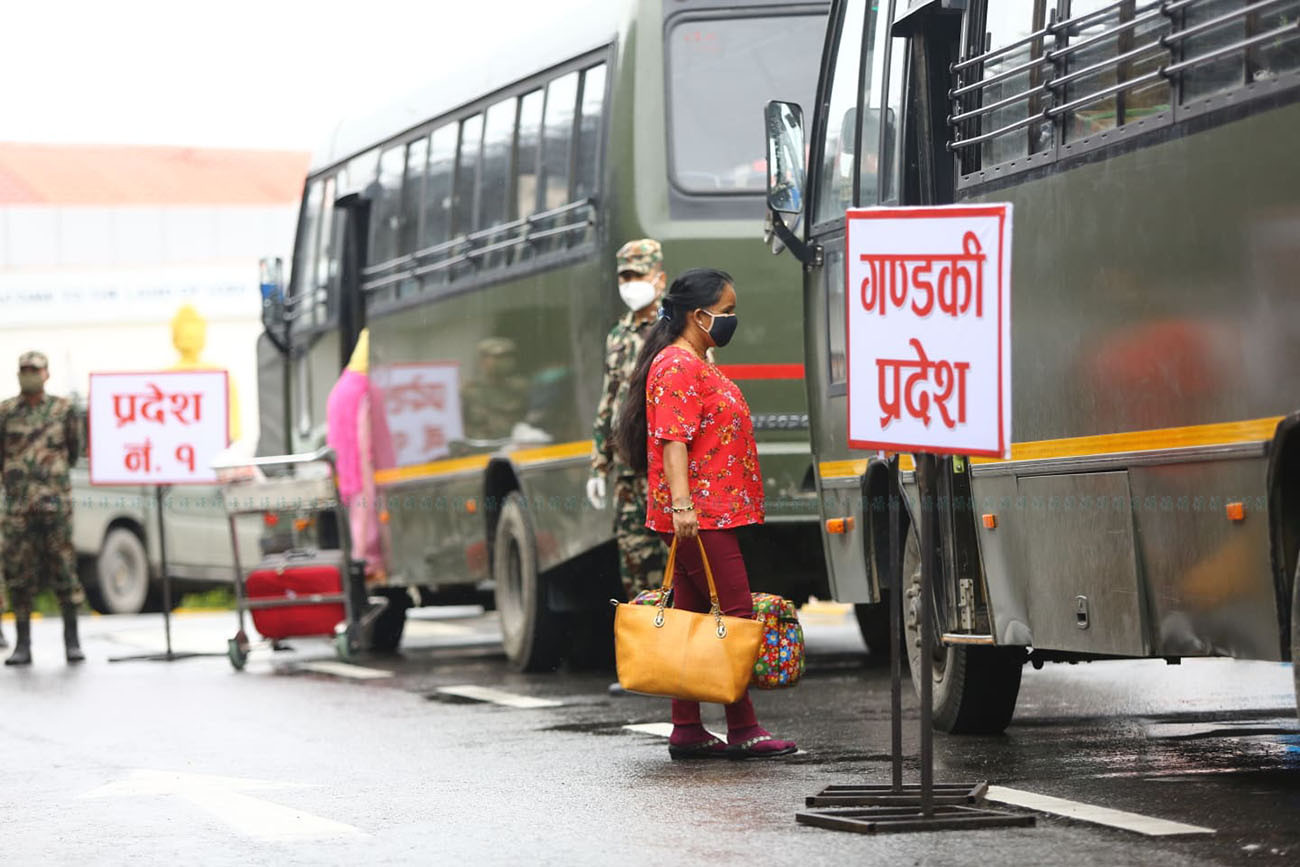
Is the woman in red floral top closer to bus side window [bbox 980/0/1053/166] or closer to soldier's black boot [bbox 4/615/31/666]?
bus side window [bbox 980/0/1053/166]

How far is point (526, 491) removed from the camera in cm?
1536

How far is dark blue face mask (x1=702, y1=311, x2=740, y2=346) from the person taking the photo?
9.91 meters

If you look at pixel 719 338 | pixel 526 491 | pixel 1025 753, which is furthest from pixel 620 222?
pixel 1025 753

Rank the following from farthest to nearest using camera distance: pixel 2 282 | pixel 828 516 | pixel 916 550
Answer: pixel 2 282 → pixel 828 516 → pixel 916 550

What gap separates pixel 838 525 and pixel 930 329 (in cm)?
365

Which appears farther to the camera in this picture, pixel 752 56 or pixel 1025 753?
pixel 752 56

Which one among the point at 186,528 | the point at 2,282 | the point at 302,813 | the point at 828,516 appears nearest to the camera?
the point at 302,813

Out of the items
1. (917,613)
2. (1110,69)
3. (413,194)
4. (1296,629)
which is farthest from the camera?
(413,194)

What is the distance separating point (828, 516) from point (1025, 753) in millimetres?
2010

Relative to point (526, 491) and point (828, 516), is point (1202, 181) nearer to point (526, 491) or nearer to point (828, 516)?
point (828, 516)

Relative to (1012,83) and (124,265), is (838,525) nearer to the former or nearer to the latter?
(1012,83)

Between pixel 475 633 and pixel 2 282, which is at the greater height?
pixel 2 282

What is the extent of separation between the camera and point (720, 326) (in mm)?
9914

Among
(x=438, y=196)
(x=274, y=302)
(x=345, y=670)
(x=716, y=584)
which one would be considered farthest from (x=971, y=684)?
(x=274, y=302)
